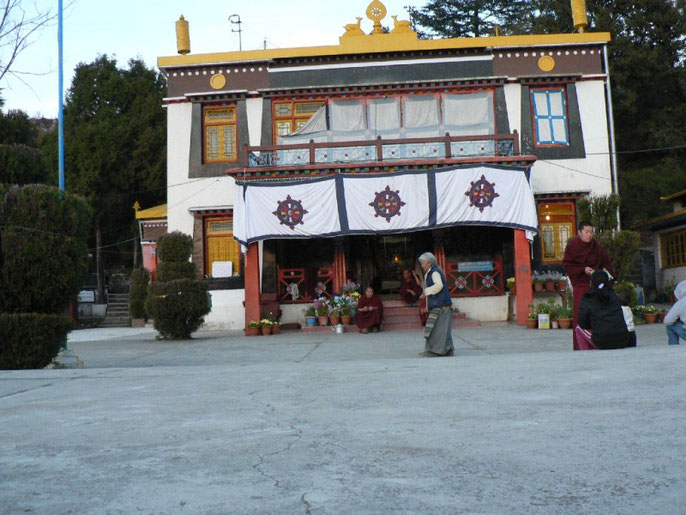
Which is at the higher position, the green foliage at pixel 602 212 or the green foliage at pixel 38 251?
the green foliage at pixel 602 212


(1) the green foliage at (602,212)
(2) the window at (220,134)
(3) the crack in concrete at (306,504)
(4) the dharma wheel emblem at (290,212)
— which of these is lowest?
(3) the crack in concrete at (306,504)

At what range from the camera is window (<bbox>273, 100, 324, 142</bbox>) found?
22.0m

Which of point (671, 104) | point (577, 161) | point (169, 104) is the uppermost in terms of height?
point (671, 104)

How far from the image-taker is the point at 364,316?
18.7m

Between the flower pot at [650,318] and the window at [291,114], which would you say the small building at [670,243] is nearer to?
the flower pot at [650,318]

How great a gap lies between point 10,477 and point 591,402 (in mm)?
3481

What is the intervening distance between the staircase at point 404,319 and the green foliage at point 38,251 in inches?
416

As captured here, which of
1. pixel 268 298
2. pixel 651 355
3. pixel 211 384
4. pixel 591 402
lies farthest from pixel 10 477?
pixel 268 298

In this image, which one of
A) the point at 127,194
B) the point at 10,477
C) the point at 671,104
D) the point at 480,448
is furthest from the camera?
the point at 127,194

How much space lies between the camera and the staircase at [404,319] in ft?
62.6

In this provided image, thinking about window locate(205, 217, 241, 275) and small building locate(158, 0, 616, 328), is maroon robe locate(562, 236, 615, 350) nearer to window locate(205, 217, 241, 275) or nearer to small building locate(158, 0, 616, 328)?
small building locate(158, 0, 616, 328)

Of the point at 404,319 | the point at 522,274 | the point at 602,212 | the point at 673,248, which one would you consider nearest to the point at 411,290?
the point at 404,319

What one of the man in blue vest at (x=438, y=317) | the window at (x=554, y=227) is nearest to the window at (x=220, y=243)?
the window at (x=554, y=227)

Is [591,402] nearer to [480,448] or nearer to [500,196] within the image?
[480,448]
